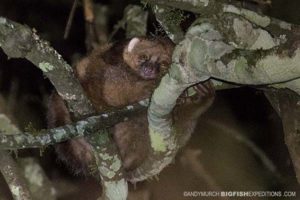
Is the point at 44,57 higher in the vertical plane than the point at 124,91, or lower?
higher

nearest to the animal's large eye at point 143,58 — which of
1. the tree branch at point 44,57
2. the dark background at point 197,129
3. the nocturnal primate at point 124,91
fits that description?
the nocturnal primate at point 124,91

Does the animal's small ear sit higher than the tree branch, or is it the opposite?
the tree branch

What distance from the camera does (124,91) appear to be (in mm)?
2838

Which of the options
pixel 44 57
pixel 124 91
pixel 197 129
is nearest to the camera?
pixel 44 57

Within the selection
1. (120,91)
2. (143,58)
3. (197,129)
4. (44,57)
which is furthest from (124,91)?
(197,129)

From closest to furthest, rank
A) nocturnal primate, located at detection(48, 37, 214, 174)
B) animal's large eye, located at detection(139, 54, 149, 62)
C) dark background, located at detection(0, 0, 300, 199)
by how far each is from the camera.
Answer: nocturnal primate, located at detection(48, 37, 214, 174), animal's large eye, located at detection(139, 54, 149, 62), dark background, located at detection(0, 0, 300, 199)

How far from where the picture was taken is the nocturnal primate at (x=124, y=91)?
2816mm

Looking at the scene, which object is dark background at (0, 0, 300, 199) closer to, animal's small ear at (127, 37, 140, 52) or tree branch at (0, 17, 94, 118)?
animal's small ear at (127, 37, 140, 52)

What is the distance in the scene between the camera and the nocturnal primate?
2.82 metres

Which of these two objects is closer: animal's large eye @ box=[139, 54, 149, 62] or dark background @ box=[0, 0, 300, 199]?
animal's large eye @ box=[139, 54, 149, 62]

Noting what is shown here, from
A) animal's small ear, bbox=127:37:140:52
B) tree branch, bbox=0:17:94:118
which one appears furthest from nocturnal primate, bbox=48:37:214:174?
tree branch, bbox=0:17:94:118

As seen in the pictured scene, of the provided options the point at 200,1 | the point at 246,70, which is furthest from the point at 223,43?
the point at 200,1

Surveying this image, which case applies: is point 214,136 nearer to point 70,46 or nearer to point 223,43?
point 70,46

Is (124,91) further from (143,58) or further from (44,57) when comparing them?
(44,57)
